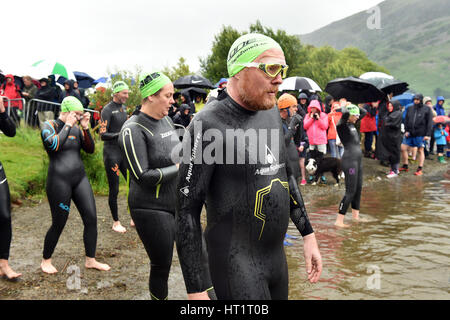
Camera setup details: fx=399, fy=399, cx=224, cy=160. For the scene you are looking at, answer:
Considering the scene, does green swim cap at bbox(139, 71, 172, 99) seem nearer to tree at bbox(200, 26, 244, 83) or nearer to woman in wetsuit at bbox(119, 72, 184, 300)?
woman in wetsuit at bbox(119, 72, 184, 300)

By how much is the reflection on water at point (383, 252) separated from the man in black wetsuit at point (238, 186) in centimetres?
265

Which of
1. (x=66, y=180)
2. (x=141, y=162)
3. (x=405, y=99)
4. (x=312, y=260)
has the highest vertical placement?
(x=405, y=99)

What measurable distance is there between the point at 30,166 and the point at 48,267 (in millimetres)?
5465

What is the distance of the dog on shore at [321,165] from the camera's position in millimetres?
11812

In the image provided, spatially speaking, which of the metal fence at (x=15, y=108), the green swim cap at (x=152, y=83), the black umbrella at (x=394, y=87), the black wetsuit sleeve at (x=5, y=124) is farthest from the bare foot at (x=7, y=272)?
the black umbrella at (x=394, y=87)

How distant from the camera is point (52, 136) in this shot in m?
4.98

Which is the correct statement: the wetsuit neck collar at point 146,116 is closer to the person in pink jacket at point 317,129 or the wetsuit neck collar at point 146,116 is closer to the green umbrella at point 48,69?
the person in pink jacket at point 317,129

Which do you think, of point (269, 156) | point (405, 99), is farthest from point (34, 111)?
point (405, 99)

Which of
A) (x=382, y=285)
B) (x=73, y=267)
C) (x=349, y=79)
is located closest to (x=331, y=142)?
(x=349, y=79)

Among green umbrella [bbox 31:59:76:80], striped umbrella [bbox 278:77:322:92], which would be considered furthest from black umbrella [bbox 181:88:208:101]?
green umbrella [bbox 31:59:76:80]

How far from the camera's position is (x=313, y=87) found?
47.4ft

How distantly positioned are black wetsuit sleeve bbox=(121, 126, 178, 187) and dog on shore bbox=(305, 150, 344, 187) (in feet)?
28.6

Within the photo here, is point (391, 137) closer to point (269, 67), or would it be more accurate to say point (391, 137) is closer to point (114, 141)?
point (114, 141)

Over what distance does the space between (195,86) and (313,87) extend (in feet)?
14.0
